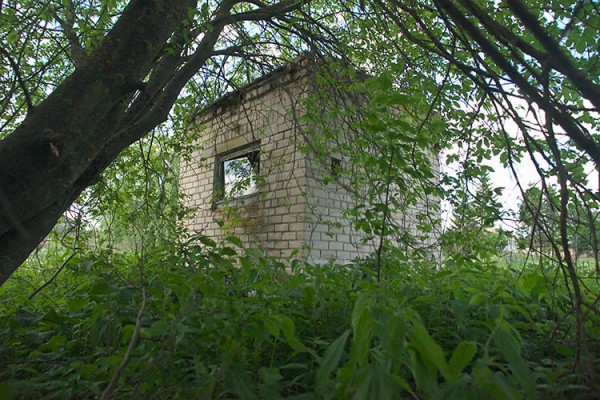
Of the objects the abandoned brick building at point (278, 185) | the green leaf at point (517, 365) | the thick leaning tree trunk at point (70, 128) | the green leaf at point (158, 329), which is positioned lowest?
the green leaf at point (517, 365)

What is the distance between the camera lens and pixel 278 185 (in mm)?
4535

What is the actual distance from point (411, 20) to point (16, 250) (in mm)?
2867

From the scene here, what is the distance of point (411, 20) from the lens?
8.73ft

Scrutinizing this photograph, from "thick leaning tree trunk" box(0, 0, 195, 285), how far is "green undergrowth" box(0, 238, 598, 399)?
Result: 0.39 meters

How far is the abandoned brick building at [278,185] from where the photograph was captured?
13.8ft

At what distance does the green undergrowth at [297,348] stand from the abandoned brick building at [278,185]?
2.25m

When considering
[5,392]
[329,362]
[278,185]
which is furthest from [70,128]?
[278,185]

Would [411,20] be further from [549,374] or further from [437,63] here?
[549,374]

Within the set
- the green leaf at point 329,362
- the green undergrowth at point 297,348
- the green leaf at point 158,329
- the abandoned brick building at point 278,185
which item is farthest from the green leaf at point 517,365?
the abandoned brick building at point 278,185

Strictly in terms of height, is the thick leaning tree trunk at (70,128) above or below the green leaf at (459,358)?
above

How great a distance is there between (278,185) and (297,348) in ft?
11.7

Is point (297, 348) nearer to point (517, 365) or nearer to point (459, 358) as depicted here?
point (459, 358)

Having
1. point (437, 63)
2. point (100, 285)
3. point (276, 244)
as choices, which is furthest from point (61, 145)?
point (276, 244)

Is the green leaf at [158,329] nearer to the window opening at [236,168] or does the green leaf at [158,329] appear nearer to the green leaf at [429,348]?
the green leaf at [429,348]
